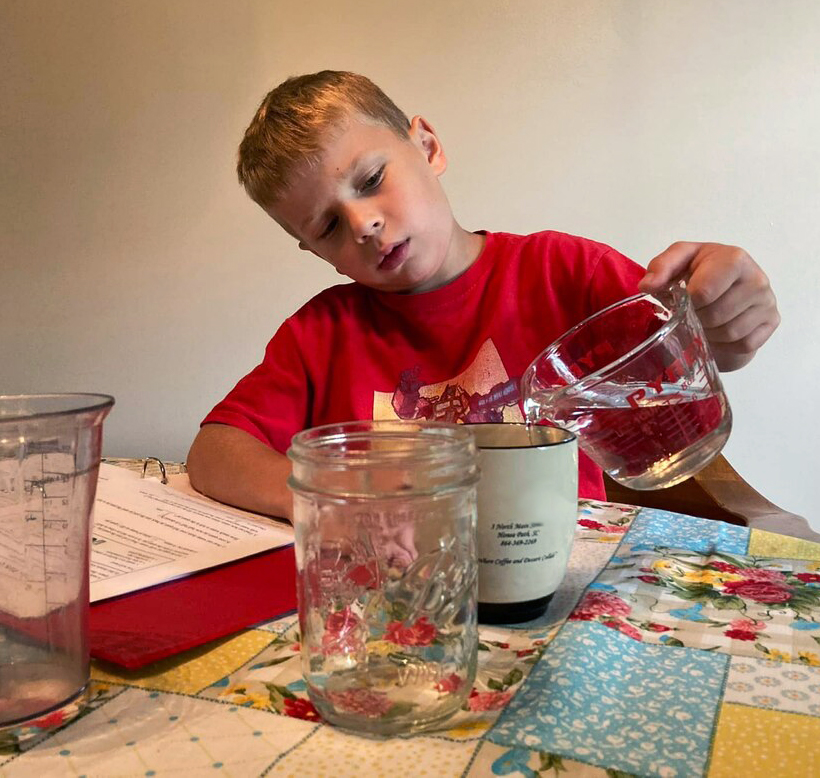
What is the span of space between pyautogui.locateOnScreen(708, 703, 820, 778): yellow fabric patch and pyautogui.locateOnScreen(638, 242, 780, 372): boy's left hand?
0.28m

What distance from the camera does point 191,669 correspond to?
0.37 meters

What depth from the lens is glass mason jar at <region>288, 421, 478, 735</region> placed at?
1.03ft

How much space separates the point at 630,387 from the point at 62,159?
1518 millimetres

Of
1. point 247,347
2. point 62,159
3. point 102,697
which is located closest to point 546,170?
point 247,347

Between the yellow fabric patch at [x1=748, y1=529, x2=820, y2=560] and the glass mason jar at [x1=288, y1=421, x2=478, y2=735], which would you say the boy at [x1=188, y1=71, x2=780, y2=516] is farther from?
the glass mason jar at [x1=288, y1=421, x2=478, y2=735]

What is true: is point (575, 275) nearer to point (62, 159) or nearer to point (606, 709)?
point (606, 709)

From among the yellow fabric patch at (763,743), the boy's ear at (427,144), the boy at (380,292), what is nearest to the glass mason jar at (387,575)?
the yellow fabric patch at (763,743)

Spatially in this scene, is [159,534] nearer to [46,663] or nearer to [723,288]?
[46,663]

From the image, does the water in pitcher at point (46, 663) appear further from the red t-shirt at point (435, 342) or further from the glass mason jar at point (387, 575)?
the red t-shirt at point (435, 342)

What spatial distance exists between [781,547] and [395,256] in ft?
1.60

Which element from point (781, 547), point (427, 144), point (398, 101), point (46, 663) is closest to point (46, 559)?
point (46, 663)

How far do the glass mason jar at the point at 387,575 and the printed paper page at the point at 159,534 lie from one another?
186 mm

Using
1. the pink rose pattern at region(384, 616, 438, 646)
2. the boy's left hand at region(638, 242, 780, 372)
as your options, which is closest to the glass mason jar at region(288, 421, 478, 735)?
the pink rose pattern at region(384, 616, 438, 646)

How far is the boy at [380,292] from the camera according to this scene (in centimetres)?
81
